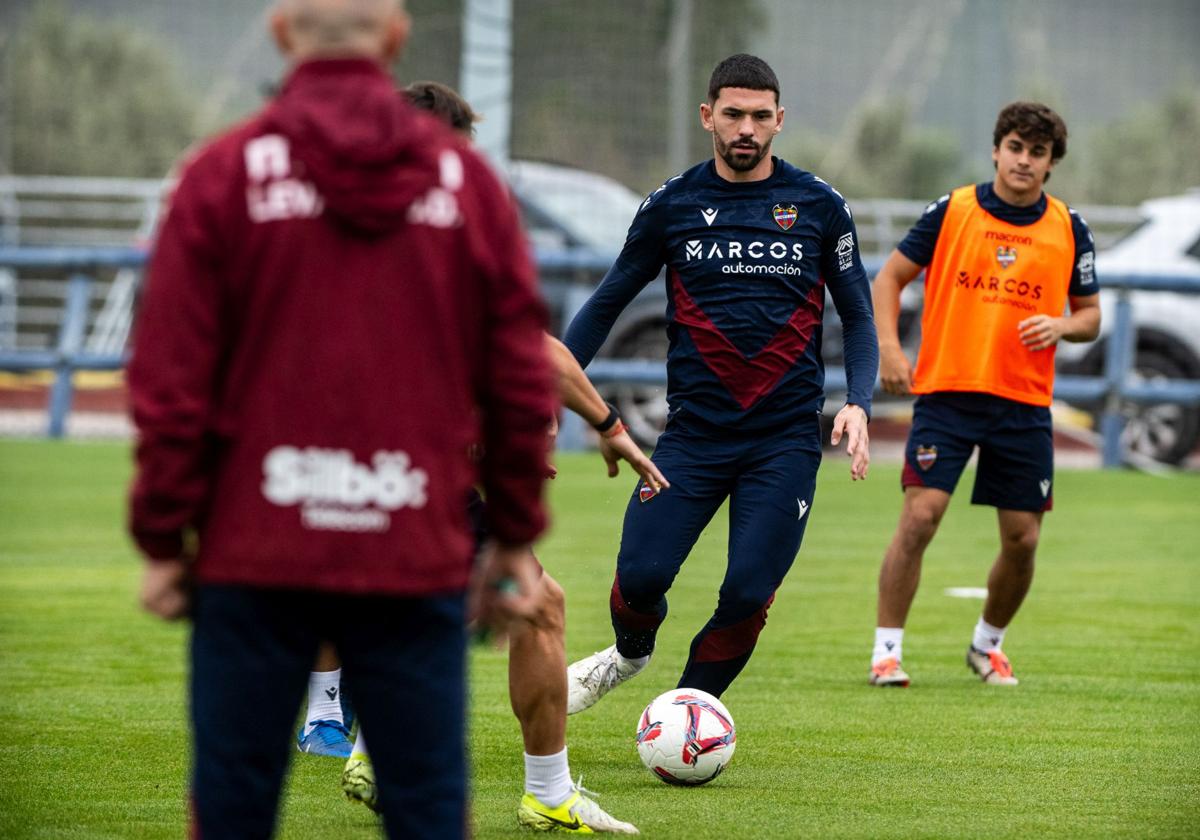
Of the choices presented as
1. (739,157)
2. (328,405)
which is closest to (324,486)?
(328,405)

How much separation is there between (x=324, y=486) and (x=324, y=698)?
3043mm

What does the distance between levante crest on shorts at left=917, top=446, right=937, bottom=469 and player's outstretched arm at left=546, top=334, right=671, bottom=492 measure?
2.85 m

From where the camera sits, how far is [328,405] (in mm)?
3031

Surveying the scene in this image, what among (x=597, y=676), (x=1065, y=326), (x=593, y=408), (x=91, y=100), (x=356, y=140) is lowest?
(x=91, y=100)

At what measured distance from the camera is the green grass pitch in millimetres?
5102

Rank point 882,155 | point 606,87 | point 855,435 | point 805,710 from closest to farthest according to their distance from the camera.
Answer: point 855,435, point 805,710, point 606,87, point 882,155

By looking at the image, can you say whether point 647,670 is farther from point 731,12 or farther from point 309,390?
point 731,12

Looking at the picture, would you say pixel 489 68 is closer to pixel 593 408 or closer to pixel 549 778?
pixel 593 408

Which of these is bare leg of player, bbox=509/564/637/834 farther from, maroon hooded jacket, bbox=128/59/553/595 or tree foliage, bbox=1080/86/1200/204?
tree foliage, bbox=1080/86/1200/204

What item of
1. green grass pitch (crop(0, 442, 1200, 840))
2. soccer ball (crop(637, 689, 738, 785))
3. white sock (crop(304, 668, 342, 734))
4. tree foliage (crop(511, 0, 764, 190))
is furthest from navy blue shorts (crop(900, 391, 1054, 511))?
tree foliage (crop(511, 0, 764, 190))

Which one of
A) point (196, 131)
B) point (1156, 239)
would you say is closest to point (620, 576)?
point (1156, 239)

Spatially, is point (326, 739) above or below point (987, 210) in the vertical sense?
below

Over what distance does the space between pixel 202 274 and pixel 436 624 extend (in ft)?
2.20

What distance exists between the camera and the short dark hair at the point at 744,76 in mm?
5965
